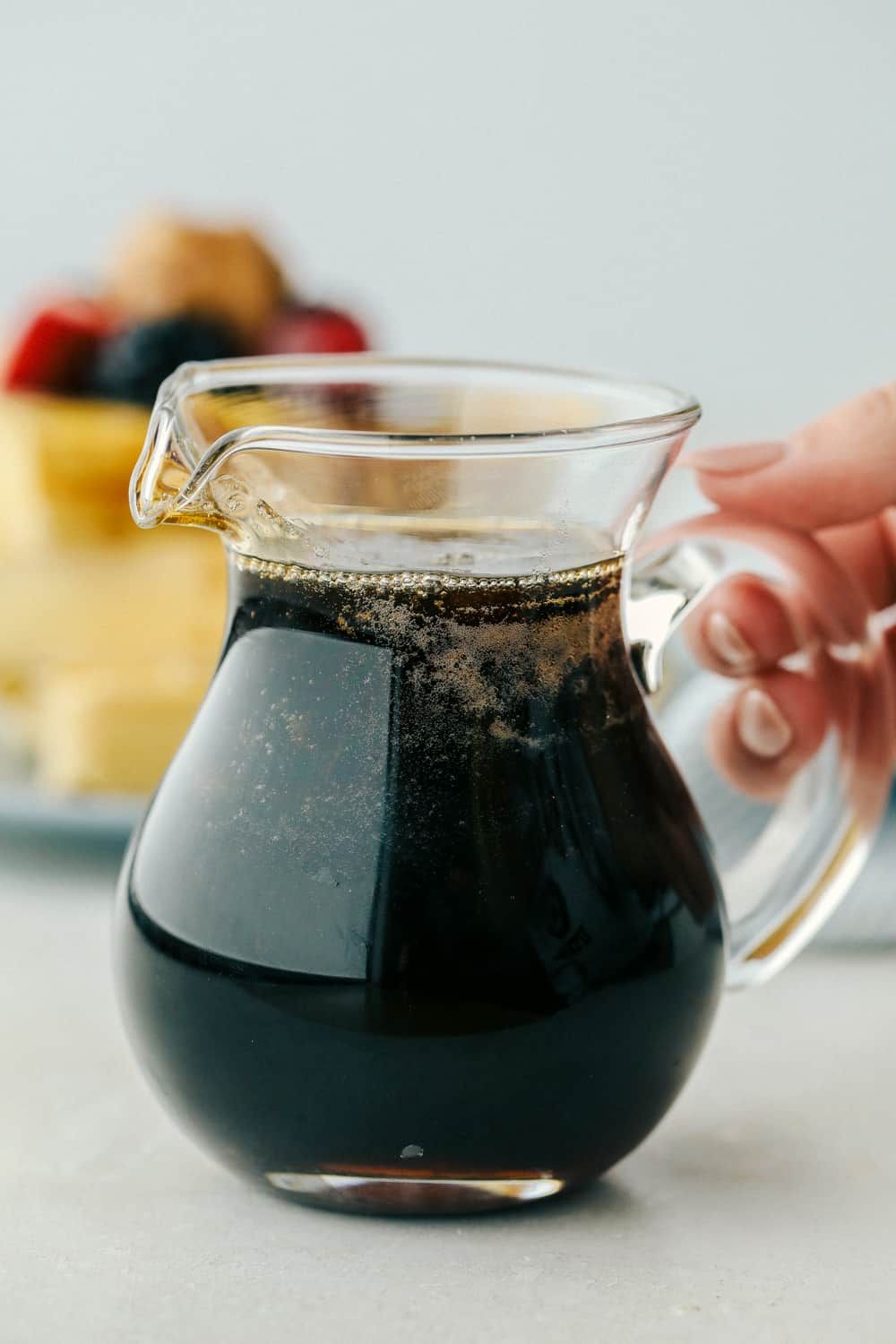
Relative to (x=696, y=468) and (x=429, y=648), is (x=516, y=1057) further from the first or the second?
(x=696, y=468)

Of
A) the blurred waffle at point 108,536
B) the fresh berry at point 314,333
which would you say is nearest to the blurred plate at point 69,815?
the blurred waffle at point 108,536

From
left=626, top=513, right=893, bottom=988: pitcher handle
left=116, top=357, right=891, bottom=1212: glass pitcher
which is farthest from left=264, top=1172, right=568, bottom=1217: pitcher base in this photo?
left=626, top=513, right=893, bottom=988: pitcher handle

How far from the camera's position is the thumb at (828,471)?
2.80 ft

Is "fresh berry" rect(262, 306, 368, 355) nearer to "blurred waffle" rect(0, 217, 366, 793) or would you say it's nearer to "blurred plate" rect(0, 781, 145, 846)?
"blurred waffle" rect(0, 217, 366, 793)

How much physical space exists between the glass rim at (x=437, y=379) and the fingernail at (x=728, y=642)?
121mm

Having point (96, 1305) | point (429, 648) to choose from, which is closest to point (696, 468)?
point (429, 648)

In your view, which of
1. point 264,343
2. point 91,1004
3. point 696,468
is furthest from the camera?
point 264,343

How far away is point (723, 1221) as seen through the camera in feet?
2.48

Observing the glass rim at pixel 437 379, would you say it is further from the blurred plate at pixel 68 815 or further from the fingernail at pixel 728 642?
the blurred plate at pixel 68 815

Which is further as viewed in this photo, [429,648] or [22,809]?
[22,809]

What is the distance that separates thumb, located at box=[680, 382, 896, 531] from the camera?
0.85 meters

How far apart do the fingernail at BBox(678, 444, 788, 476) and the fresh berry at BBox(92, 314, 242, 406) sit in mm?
960

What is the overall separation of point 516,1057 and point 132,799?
2.52ft

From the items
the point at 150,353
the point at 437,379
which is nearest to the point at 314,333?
the point at 150,353
